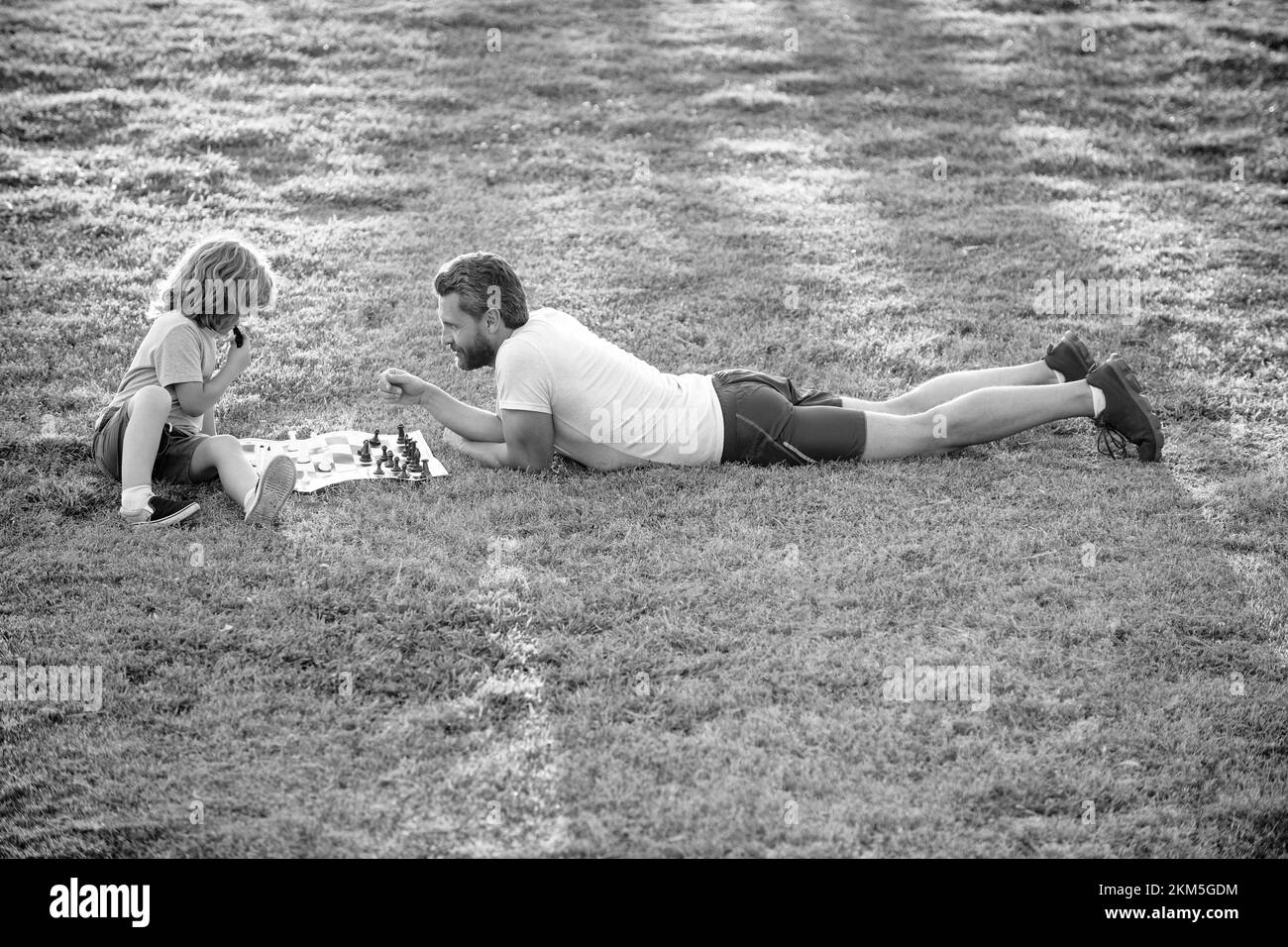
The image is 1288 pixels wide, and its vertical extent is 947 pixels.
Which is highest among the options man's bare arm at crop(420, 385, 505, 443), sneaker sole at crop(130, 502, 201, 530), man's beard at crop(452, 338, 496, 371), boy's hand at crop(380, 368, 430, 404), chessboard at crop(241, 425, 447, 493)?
man's beard at crop(452, 338, 496, 371)

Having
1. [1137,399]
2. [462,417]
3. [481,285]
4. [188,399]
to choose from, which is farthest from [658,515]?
[1137,399]

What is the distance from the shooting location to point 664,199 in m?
10.7

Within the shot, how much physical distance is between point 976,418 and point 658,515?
6.15 ft

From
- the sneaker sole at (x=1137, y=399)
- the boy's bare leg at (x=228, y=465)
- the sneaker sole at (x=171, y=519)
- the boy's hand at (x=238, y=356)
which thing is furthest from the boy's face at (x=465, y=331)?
the sneaker sole at (x=1137, y=399)

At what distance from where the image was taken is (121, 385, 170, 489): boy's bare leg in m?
5.84

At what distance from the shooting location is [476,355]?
6.14 metres

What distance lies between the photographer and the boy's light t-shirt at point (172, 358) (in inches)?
232

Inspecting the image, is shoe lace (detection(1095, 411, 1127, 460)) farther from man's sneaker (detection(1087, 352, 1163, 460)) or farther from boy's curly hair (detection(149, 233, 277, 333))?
boy's curly hair (detection(149, 233, 277, 333))

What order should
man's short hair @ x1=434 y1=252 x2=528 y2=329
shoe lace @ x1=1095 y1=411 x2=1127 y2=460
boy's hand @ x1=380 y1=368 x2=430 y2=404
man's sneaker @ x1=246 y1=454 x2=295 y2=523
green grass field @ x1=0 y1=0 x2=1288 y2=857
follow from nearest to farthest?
1. green grass field @ x1=0 y1=0 x2=1288 y2=857
2. man's sneaker @ x1=246 y1=454 x2=295 y2=523
3. man's short hair @ x1=434 y1=252 x2=528 y2=329
4. boy's hand @ x1=380 y1=368 x2=430 y2=404
5. shoe lace @ x1=1095 y1=411 x2=1127 y2=460

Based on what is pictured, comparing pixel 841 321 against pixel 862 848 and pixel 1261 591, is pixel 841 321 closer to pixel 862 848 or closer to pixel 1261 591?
pixel 1261 591

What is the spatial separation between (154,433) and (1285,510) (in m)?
5.88

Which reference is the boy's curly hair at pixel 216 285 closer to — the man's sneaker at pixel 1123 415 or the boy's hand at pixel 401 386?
the boy's hand at pixel 401 386

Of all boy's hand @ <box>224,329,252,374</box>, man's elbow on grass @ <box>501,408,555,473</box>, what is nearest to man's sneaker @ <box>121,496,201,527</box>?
boy's hand @ <box>224,329,252,374</box>
